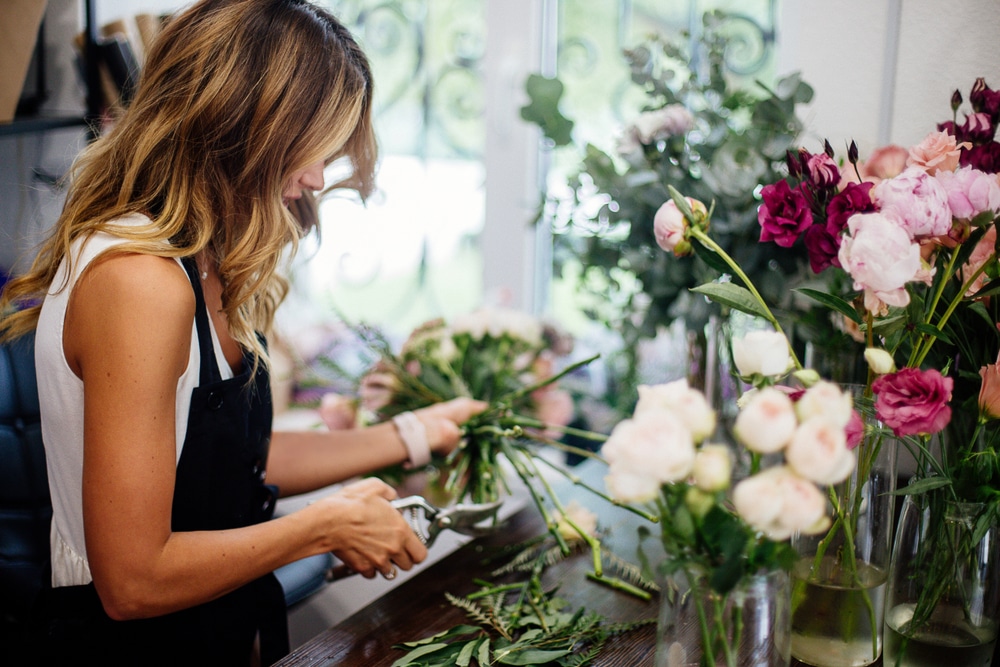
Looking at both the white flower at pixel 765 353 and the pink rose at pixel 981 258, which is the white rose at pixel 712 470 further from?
the pink rose at pixel 981 258

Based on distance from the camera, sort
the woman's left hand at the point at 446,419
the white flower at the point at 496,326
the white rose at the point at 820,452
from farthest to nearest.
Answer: the white flower at the point at 496,326 → the woman's left hand at the point at 446,419 → the white rose at the point at 820,452

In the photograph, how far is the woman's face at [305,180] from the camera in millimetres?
941

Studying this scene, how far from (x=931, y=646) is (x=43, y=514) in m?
1.08

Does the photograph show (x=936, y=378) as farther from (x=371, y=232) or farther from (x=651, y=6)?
(x=371, y=232)

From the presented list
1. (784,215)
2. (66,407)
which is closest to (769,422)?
(784,215)

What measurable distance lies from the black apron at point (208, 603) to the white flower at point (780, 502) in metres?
0.65

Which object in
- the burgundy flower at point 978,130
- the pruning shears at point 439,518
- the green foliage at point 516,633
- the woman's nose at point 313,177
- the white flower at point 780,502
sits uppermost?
the burgundy flower at point 978,130

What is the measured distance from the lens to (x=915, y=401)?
1.97 ft

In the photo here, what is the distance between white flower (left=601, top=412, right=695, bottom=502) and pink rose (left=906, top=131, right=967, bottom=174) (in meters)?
0.40

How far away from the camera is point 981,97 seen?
2.63 feet

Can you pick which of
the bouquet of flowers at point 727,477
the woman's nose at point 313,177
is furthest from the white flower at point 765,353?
the woman's nose at point 313,177

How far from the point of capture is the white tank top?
33.4 inches

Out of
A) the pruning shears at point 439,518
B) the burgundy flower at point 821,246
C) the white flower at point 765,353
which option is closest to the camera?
the white flower at point 765,353

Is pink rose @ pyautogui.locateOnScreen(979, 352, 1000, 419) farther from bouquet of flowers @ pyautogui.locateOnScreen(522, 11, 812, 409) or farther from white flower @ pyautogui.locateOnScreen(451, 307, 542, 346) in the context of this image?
white flower @ pyautogui.locateOnScreen(451, 307, 542, 346)
